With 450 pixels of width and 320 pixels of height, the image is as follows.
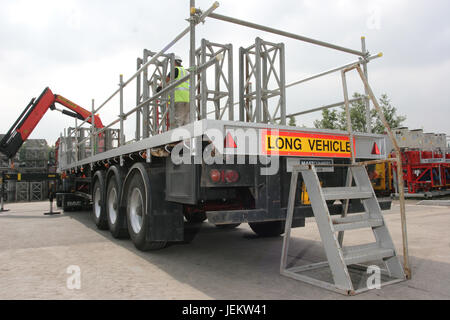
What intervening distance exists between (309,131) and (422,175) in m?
12.8

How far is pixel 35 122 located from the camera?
42.5 ft

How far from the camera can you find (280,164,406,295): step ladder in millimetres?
3057

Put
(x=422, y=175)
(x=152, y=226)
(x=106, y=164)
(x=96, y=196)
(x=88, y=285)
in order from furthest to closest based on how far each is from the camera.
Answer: (x=422, y=175) < (x=96, y=196) < (x=106, y=164) < (x=152, y=226) < (x=88, y=285)

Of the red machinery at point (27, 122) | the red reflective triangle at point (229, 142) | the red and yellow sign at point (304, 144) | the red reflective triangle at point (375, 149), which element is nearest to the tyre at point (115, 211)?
the red reflective triangle at point (229, 142)

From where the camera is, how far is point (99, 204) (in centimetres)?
Result: 671

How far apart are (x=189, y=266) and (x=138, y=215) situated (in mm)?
1277

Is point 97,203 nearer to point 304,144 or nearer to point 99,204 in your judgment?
point 99,204

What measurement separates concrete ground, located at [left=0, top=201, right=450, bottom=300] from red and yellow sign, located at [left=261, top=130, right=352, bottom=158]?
4.26 ft

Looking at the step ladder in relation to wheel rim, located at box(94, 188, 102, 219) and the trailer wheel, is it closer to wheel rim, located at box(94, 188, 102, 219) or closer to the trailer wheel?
the trailer wheel

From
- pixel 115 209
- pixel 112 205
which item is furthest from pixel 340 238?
pixel 112 205

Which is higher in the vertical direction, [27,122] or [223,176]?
[27,122]

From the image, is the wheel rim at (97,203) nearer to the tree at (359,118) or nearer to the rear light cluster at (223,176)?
the rear light cluster at (223,176)

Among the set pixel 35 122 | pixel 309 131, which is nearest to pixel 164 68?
pixel 309 131
